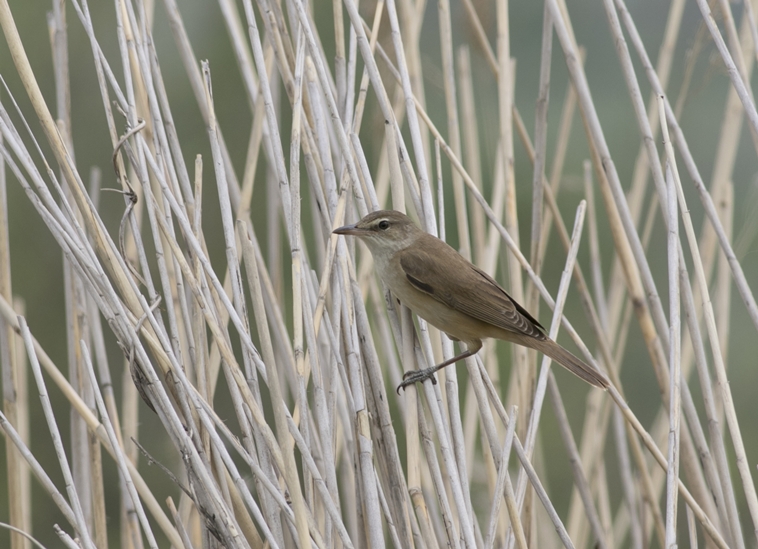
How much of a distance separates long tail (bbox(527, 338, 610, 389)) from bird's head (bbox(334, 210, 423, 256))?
0.60 meters

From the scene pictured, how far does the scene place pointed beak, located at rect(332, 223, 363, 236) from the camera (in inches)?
90.2

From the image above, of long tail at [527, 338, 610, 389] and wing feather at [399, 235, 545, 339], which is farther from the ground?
wing feather at [399, 235, 545, 339]

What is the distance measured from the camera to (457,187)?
9.23 feet

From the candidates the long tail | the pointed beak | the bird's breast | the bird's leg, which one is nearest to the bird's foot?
the bird's leg

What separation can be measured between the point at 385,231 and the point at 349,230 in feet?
1.15

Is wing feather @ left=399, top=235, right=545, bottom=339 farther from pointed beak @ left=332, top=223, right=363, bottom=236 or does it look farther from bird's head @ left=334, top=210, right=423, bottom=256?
pointed beak @ left=332, top=223, right=363, bottom=236

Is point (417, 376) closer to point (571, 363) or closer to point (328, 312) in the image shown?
point (328, 312)

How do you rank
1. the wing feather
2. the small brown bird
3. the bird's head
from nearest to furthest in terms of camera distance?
the bird's head → the small brown bird → the wing feather

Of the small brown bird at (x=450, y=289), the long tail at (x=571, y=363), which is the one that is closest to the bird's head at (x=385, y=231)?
the small brown bird at (x=450, y=289)

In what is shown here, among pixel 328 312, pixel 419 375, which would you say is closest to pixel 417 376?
pixel 419 375

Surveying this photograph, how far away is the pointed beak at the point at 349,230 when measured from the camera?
2.29m

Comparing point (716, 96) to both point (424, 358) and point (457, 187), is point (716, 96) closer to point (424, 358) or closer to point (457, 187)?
point (457, 187)

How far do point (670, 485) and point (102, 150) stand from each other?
4352mm

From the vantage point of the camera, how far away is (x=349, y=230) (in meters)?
2.39
